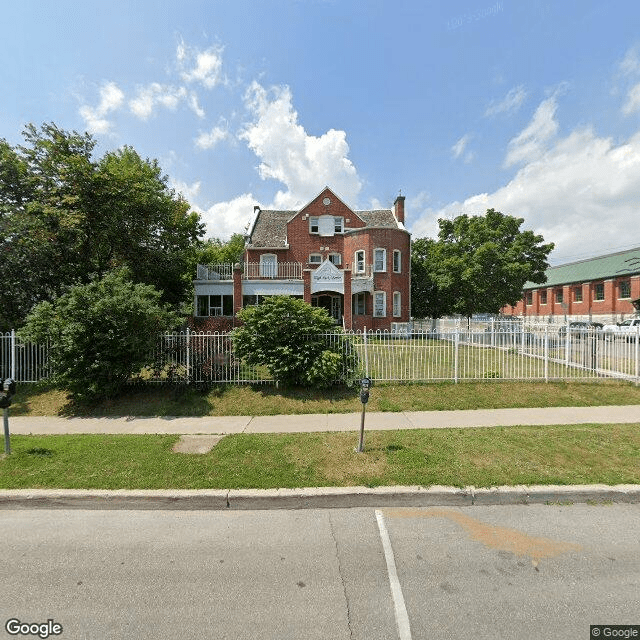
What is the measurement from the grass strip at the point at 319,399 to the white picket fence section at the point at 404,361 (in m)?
0.36

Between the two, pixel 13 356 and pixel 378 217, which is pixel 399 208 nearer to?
pixel 378 217

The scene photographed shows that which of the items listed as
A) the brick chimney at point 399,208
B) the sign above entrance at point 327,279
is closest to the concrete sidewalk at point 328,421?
the sign above entrance at point 327,279

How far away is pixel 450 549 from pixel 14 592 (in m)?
3.88

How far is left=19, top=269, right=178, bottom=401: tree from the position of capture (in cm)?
797

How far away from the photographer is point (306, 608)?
2562 millimetres

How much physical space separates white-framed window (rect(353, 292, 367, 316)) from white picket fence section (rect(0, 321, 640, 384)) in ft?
40.4

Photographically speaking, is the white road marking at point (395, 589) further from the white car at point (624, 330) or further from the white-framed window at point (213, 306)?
the white-framed window at point (213, 306)

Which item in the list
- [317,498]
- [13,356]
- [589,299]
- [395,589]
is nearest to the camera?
[395,589]

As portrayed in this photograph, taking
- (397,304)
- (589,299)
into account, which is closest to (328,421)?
(397,304)

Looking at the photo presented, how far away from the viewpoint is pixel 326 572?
2.95 m

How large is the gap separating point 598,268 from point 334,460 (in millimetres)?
54713

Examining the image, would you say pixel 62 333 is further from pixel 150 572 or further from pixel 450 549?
pixel 450 549

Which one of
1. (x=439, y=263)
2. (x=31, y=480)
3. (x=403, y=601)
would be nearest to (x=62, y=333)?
(x=31, y=480)

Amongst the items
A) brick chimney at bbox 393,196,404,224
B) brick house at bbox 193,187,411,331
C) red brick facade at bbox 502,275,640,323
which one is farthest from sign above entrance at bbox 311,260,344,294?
red brick facade at bbox 502,275,640,323
